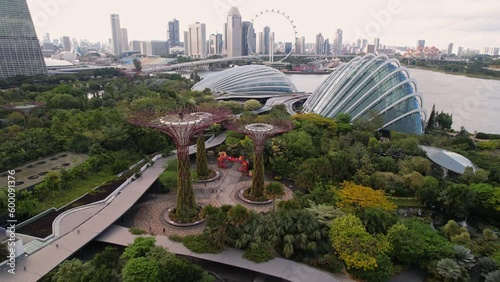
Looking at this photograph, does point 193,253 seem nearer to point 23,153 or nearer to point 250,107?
point 23,153

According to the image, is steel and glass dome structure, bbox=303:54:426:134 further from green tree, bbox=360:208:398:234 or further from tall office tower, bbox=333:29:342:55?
tall office tower, bbox=333:29:342:55

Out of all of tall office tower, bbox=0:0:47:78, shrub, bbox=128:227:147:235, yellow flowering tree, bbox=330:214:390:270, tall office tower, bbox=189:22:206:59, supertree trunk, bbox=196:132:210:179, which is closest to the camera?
yellow flowering tree, bbox=330:214:390:270

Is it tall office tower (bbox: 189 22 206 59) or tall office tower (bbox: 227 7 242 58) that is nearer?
tall office tower (bbox: 227 7 242 58)

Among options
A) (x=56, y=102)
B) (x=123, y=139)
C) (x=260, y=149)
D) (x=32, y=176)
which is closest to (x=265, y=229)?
(x=260, y=149)

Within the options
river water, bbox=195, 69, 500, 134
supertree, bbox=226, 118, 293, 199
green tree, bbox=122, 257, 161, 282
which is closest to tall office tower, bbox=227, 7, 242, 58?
river water, bbox=195, 69, 500, 134

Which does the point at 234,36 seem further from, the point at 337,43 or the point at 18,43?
the point at 18,43

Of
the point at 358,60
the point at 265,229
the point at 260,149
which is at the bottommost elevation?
the point at 265,229

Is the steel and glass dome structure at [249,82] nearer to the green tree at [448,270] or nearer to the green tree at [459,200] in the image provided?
the green tree at [459,200]
